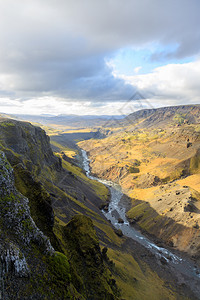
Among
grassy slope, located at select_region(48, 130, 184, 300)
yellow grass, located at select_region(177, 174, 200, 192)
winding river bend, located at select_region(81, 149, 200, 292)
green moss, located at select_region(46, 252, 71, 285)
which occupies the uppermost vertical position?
green moss, located at select_region(46, 252, 71, 285)

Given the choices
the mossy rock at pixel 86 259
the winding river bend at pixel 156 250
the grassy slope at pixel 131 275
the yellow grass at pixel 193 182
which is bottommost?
the winding river bend at pixel 156 250

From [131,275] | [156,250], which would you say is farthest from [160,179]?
[131,275]

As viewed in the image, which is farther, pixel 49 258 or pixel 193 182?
pixel 193 182

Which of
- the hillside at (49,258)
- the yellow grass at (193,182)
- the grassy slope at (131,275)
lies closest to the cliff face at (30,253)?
the hillside at (49,258)

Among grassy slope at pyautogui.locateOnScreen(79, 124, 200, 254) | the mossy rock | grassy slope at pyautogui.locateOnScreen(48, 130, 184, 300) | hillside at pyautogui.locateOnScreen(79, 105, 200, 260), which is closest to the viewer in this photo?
the mossy rock

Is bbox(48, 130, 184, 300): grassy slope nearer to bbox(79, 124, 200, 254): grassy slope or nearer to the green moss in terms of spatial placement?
the green moss

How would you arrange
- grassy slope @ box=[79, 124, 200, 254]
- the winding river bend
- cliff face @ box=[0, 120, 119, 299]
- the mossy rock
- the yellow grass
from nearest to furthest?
cliff face @ box=[0, 120, 119, 299] < the mossy rock < the winding river bend < grassy slope @ box=[79, 124, 200, 254] < the yellow grass

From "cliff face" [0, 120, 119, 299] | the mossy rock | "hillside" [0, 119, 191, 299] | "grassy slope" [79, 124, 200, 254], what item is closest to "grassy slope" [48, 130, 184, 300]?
"hillside" [0, 119, 191, 299]

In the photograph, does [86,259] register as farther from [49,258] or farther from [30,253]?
[30,253]

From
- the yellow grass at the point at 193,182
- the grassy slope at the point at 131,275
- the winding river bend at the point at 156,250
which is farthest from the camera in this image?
the yellow grass at the point at 193,182

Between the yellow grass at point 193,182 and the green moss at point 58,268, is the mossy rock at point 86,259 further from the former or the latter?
the yellow grass at point 193,182

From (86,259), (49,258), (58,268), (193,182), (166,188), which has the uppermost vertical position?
(49,258)
